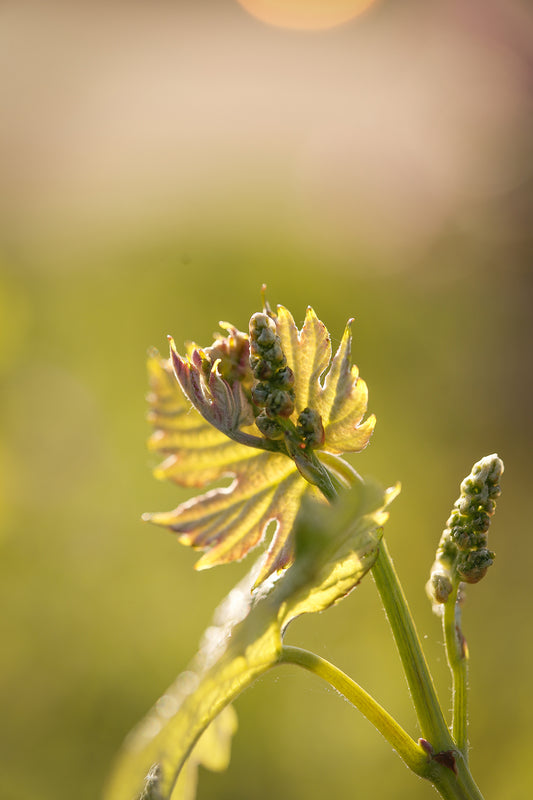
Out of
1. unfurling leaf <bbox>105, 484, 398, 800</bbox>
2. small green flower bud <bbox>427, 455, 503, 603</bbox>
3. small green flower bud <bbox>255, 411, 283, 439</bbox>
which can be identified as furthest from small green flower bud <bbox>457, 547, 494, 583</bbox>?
small green flower bud <bbox>255, 411, 283, 439</bbox>

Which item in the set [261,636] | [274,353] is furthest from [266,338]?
[261,636]

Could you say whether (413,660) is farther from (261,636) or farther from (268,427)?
(268,427)

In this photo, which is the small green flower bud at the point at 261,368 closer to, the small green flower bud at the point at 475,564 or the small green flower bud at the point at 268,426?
the small green flower bud at the point at 268,426

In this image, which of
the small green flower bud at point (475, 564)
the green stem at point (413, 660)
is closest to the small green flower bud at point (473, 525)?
the small green flower bud at point (475, 564)

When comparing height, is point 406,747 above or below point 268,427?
below

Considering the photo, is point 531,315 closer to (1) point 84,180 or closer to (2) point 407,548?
(2) point 407,548

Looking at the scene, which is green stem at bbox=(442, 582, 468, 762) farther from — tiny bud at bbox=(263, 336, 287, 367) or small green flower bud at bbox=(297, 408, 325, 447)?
tiny bud at bbox=(263, 336, 287, 367)
